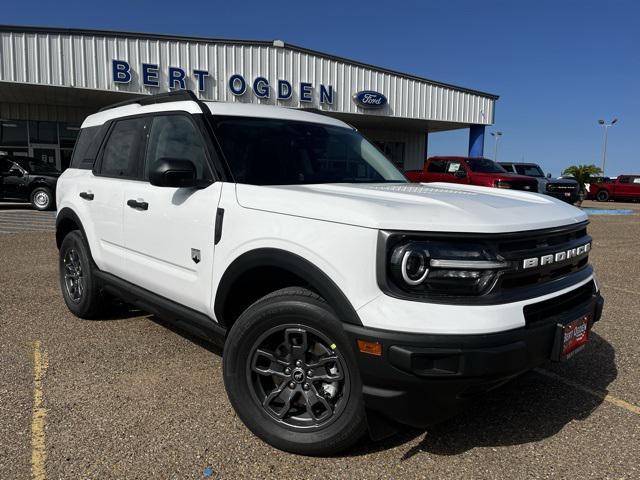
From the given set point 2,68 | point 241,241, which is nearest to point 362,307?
point 241,241

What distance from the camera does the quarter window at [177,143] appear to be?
3.25 meters

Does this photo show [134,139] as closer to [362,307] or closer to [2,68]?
[362,307]

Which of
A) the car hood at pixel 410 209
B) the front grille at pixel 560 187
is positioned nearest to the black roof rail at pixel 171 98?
the car hood at pixel 410 209

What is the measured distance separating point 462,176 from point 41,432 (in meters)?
14.0

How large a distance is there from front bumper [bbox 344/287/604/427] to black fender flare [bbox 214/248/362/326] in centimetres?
10

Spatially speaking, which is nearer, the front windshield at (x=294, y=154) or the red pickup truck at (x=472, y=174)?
the front windshield at (x=294, y=154)

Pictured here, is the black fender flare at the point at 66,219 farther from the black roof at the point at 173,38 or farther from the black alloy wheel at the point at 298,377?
Answer: the black roof at the point at 173,38

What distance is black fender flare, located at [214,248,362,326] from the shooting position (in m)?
2.31

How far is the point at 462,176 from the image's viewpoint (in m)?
15.3

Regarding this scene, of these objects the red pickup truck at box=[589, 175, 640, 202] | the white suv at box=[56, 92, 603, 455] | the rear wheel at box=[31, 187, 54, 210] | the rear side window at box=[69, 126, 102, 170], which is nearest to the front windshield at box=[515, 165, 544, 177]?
the red pickup truck at box=[589, 175, 640, 202]

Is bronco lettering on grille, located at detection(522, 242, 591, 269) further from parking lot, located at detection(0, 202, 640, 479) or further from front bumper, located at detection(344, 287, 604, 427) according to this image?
parking lot, located at detection(0, 202, 640, 479)

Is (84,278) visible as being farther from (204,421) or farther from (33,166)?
(33,166)

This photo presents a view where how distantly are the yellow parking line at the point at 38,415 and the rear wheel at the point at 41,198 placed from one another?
43.4 feet

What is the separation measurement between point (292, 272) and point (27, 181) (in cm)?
1565
